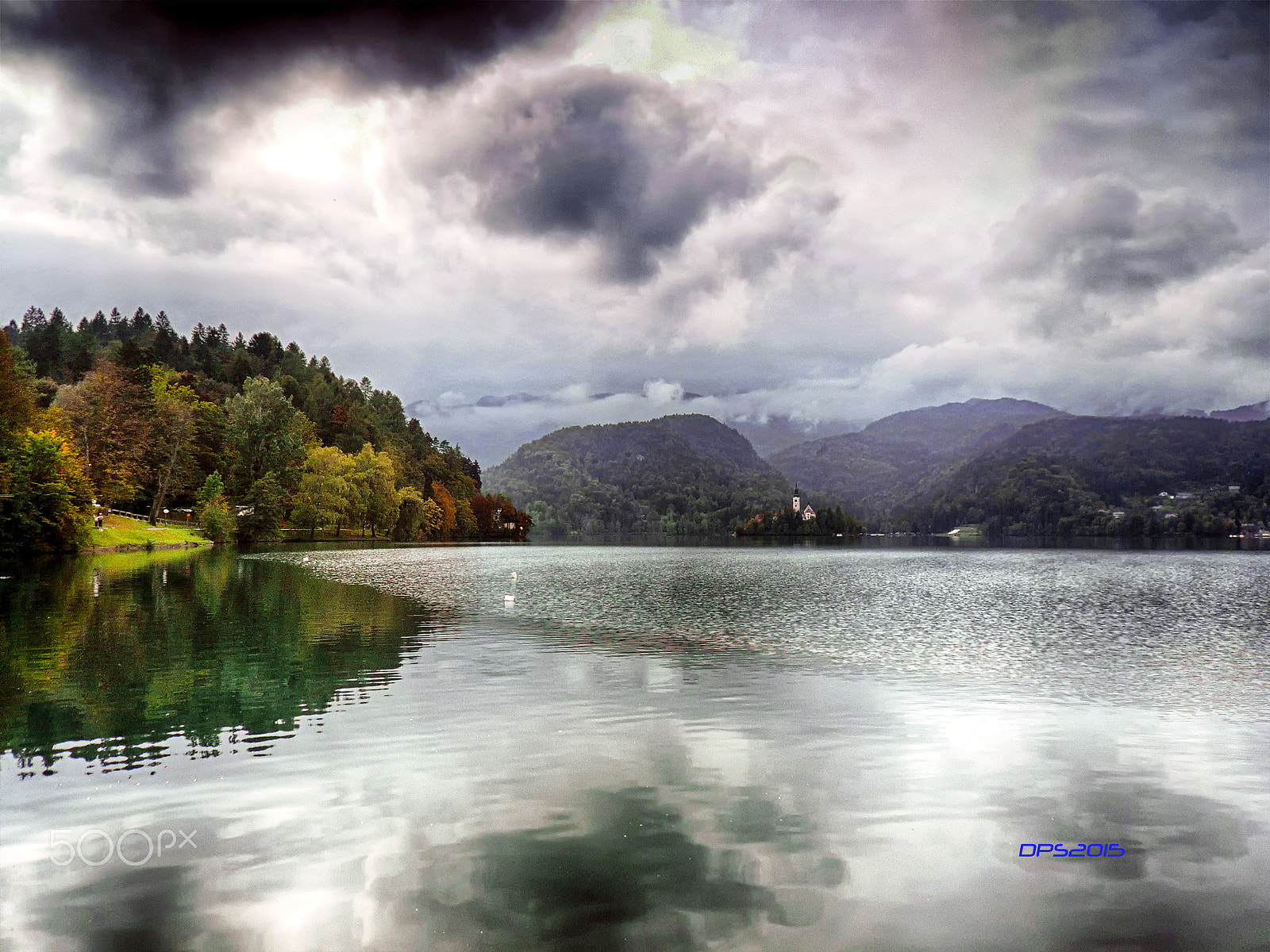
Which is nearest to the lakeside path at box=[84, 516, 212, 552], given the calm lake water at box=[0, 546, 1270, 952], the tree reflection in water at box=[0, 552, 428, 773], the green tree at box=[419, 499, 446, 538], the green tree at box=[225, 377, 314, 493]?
the green tree at box=[225, 377, 314, 493]

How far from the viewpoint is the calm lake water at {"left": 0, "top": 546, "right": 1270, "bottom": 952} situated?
31.7 feet

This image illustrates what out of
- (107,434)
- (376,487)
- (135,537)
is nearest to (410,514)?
(376,487)

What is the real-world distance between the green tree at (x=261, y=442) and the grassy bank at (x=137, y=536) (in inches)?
949

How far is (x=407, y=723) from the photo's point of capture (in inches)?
753

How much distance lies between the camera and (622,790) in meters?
14.4

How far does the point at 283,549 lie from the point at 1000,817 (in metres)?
117

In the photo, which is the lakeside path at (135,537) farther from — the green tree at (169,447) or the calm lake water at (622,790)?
the calm lake water at (622,790)

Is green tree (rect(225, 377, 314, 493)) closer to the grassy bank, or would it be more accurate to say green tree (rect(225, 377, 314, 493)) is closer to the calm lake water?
the grassy bank

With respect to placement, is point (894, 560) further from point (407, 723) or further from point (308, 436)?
point (308, 436)

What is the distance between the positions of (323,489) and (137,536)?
40.2 meters

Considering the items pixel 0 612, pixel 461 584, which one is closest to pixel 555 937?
pixel 0 612

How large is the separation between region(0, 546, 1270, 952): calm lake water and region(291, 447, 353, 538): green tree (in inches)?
4267

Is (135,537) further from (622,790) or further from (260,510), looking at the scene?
(622,790)

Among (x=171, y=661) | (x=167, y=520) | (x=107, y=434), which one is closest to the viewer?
(x=171, y=661)
